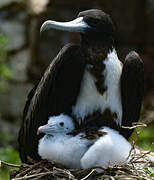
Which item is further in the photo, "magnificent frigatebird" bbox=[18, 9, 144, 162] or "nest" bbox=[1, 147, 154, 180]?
"magnificent frigatebird" bbox=[18, 9, 144, 162]

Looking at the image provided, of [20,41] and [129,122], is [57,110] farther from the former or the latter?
[20,41]

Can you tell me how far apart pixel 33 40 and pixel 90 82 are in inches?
153

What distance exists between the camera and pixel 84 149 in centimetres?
310

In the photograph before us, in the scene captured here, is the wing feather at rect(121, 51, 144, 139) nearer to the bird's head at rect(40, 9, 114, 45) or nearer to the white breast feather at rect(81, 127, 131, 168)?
the bird's head at rect(40, 9, 114, 45)

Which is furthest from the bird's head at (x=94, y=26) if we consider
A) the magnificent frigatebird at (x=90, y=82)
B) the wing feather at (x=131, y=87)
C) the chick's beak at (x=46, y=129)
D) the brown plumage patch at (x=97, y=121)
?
the chick's beak at (x=46, y=129)

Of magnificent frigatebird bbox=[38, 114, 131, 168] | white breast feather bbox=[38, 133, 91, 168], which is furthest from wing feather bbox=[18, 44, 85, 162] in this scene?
white breast feather bbox=[38, 133, 91, 168]

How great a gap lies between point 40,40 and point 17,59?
45cm

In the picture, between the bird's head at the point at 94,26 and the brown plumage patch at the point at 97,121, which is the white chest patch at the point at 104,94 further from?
the bird's head at the point at 94,26

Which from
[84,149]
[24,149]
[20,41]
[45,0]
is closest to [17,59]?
[20,41]

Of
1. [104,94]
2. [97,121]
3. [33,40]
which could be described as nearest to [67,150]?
[97,121]

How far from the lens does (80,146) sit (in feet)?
10.2

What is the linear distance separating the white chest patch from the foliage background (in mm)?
3456

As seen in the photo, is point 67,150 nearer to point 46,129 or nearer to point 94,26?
point 46,129

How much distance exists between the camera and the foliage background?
6.91 metres
